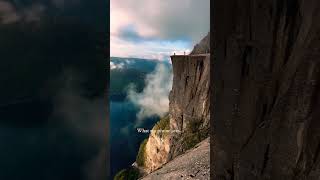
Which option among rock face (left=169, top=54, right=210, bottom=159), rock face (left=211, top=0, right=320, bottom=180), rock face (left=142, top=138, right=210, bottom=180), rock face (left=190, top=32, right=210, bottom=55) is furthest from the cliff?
rock face (left=211, top=0, right=320, bottom=180)

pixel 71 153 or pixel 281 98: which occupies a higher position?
pixel 281 98

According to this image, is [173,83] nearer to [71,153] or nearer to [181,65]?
[181,65]

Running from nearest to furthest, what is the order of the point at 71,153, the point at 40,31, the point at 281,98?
the point at 40,31 < the point at 71,153 < the point at 281,98

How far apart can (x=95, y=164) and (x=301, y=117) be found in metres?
2.70

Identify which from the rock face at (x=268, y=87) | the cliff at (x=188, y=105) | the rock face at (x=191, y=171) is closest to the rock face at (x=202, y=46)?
the cliff at (x=188, y=105)

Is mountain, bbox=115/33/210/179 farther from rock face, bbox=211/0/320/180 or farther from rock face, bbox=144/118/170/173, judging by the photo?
rock face, bbox=211/0/320/180

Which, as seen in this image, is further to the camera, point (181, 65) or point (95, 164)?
point (181, 65)

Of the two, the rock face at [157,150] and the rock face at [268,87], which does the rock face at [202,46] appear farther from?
the rock face at [268,87]

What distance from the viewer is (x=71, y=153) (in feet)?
15.4

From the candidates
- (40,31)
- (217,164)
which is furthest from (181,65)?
(40,31)

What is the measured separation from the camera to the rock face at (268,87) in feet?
17.2

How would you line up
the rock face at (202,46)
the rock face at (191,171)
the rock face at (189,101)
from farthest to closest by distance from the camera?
the rock face at (202,46) < the rock face at (189,101) < the rock face at (191,171)

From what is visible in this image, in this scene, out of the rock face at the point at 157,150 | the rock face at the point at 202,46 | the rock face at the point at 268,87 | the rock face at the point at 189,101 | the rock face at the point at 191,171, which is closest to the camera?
the rock face at the point at 268,87

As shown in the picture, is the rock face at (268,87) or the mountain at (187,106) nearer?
the rock face at (268,87)
